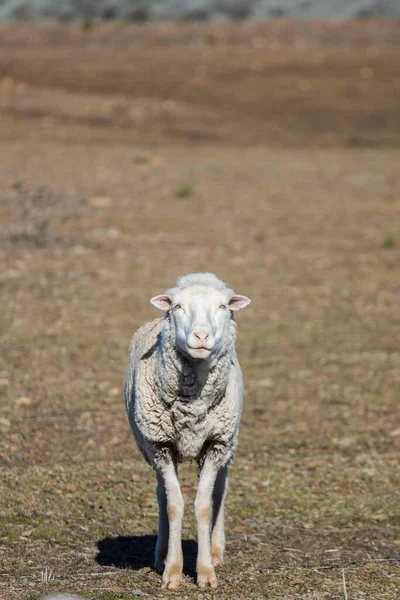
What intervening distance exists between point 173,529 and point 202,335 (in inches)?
41.2

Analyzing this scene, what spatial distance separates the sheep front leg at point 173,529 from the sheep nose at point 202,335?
843 millimetres

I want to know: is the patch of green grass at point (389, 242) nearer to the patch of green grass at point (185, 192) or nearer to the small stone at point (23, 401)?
the patch of green grass at point (185, 192)

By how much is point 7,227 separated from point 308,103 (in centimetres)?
1414

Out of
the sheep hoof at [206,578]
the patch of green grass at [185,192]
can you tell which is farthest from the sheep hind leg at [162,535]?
the patch of green grass at [185,192]

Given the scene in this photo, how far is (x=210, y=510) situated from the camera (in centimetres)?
549

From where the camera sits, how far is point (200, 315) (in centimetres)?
516

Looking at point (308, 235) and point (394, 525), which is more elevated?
point (308, 235)

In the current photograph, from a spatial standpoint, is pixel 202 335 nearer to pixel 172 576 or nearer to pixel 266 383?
pixel 172 576

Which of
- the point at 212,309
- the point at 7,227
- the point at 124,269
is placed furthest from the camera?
the point at 7,227

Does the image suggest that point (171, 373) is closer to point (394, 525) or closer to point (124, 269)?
point (394, 525)

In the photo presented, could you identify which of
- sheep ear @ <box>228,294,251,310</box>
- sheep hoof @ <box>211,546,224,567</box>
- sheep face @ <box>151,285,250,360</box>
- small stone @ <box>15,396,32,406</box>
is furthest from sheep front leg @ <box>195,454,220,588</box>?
small stone @ <box>15,396,32,406</box>

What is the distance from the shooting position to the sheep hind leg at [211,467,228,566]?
19.3ft

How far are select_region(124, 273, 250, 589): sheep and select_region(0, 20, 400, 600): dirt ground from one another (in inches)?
12.4

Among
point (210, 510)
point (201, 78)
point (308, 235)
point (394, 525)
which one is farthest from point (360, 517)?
point (201, 78)
